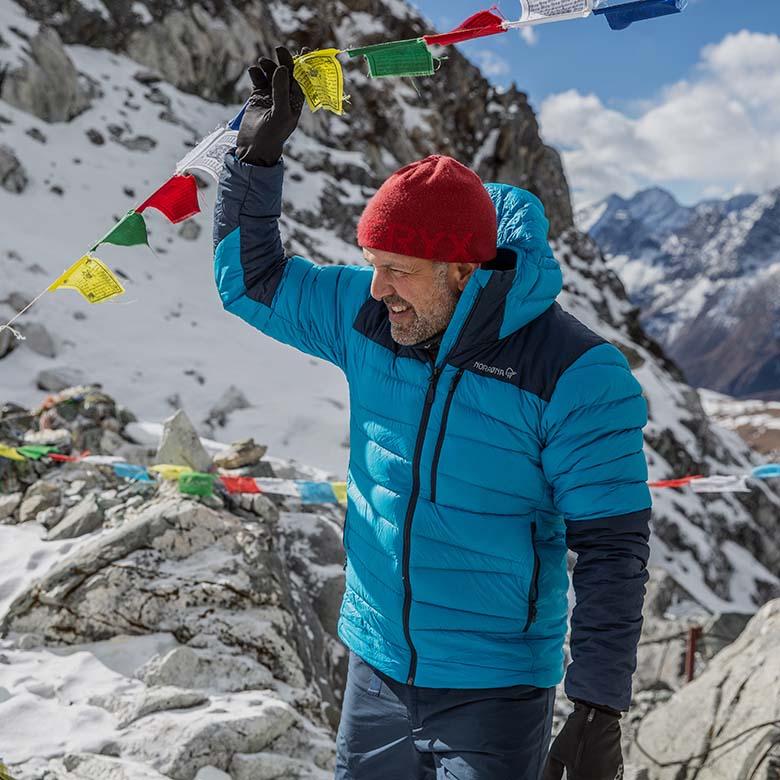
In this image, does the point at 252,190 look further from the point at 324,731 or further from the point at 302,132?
the point at 302,132

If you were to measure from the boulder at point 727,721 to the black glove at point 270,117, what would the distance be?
13.9ft

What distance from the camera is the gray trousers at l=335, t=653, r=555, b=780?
2246mm

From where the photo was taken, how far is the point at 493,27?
2.92 m

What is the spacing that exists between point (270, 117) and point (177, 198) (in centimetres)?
120

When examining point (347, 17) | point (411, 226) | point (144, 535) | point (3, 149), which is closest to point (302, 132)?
point (347, 17)

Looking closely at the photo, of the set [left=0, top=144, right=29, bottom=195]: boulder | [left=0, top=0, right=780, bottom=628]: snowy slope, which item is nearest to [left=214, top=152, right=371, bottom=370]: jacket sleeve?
[left=0, top=0, right=780, bottom=628]: snowy slope

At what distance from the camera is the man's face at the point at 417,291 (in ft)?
7.70

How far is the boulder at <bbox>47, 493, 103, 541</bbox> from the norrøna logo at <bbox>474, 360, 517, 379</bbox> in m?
4.60

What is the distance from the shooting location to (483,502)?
7.44 ft

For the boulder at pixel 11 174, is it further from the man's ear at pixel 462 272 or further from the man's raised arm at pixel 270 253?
the man's ear at pixel 462 272

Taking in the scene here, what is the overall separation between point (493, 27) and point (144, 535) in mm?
3873

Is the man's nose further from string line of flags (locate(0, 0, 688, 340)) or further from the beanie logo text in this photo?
string line of flags (locate(0, 0, 688, 340))

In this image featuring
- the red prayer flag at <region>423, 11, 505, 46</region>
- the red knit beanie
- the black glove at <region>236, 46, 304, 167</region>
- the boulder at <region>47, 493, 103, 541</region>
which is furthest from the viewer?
the boulder at <region>47, 493, 103, 541</region>

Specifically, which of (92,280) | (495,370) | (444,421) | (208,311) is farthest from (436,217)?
(208,311)
